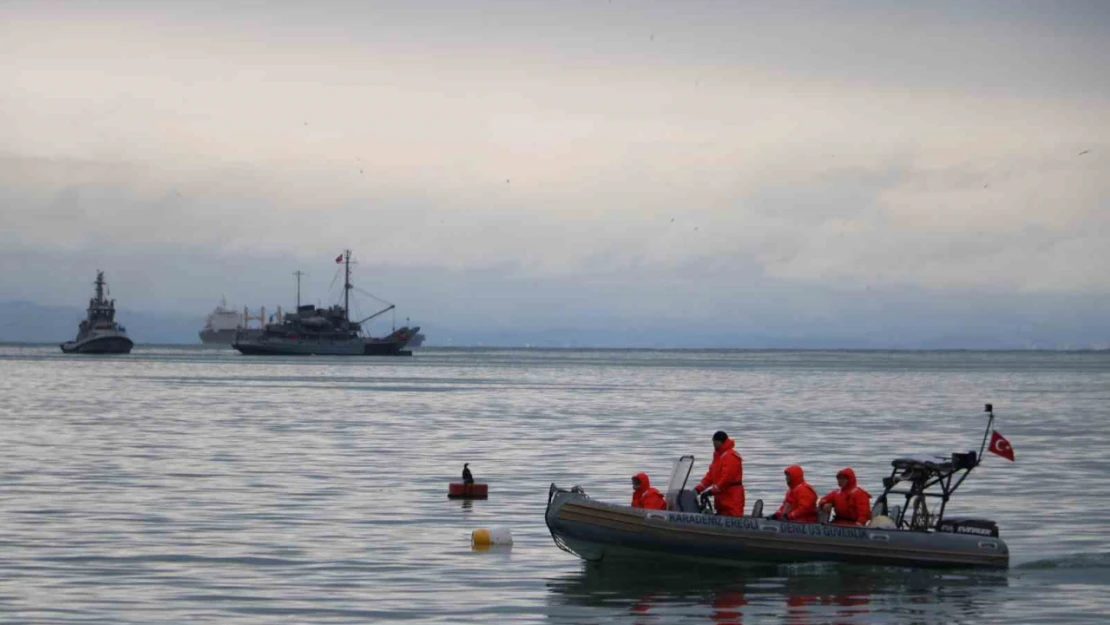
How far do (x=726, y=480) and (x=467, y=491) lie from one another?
11.5 meters

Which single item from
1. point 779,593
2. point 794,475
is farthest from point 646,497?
point 779,593

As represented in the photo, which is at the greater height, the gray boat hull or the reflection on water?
the gray boat hull

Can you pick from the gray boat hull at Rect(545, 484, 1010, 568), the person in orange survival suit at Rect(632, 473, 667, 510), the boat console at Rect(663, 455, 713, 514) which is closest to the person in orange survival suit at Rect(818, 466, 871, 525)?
the gray boat hull at Rect(545, 484, 1010, 568)

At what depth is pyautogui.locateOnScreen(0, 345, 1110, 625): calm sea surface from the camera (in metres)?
21.8

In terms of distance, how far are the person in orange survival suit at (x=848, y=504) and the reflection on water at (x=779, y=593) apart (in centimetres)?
79

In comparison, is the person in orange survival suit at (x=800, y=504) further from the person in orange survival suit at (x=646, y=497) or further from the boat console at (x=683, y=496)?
the person in orange survival suit at (x=646, y=497)

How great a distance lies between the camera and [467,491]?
3484cm

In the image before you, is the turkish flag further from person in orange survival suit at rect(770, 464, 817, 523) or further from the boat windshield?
the boat windshield

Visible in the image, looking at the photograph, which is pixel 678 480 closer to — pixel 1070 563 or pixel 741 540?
pixel 741 540

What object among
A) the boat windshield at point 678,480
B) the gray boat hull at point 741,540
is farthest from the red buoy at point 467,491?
the boat windshield at point 678,480

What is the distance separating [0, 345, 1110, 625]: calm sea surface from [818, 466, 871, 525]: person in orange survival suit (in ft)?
2.72

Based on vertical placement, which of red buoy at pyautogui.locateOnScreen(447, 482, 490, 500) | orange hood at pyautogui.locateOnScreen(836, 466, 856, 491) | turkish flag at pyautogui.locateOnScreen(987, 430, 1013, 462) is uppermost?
turkish flag at pyautogui.locateOnScreen(987, 430, 1013, 462)

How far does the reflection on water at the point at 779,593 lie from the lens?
71.3ft

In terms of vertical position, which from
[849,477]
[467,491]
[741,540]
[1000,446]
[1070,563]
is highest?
[1000,446]
